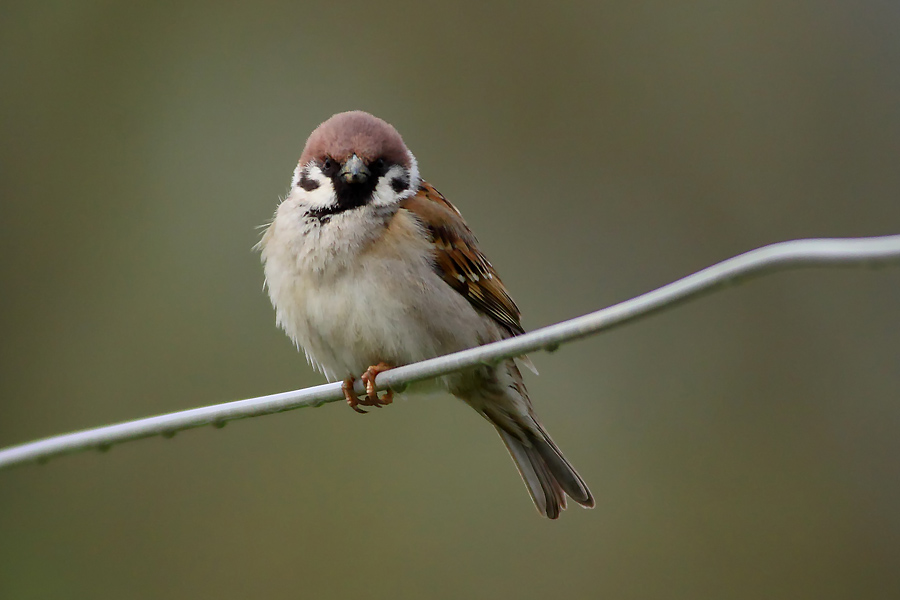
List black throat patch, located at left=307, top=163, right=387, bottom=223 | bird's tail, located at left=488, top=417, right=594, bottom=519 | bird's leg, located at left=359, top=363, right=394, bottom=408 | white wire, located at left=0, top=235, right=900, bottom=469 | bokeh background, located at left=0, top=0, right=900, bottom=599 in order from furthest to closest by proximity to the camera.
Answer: bokeh background, located at left=0, top=0, right=900, bottom=599, bird's tail, located at left=488, top=417, right=594, bottom=519, black throat patch, located at left=307, top=163, right=387, bottom=223, bird's leg, located at left=359, top=363, right=394, bottom=408, white wire, located at left=0, top=235, right=900, bottom=469

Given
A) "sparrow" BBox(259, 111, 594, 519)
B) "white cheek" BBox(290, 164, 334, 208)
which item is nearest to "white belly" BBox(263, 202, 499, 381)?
"sparrow" BBox(259, 111, 594, 519)

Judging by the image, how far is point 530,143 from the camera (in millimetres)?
7297

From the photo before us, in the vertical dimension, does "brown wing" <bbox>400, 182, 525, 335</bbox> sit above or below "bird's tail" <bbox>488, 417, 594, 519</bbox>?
above

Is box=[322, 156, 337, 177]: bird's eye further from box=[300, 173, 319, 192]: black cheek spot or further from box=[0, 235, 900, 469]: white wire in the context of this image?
box=[0, 235, 900, 469]: white wire

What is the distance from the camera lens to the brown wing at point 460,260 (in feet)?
10.9

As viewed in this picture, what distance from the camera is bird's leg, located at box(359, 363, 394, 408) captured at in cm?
301

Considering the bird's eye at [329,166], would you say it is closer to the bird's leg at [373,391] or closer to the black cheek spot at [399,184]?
the black cheek spot at [399,184]

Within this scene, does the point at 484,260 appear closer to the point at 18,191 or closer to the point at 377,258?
the point at 377,258

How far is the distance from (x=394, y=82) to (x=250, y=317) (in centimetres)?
219

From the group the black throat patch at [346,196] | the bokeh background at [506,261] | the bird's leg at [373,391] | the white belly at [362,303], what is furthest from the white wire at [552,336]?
the bokeh background at [506,261]

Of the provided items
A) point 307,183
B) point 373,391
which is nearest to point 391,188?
point 307,183

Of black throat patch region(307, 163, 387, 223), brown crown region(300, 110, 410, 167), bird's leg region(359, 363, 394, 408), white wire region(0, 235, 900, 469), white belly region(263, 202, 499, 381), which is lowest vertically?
white wire region(0, 235, 900, 469)

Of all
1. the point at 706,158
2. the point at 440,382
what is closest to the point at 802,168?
the point at 706,158

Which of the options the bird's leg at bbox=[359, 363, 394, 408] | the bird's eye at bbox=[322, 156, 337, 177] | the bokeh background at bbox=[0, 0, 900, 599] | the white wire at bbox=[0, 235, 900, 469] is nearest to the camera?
the white wire at bbox=[0, 235, 900, 469]
